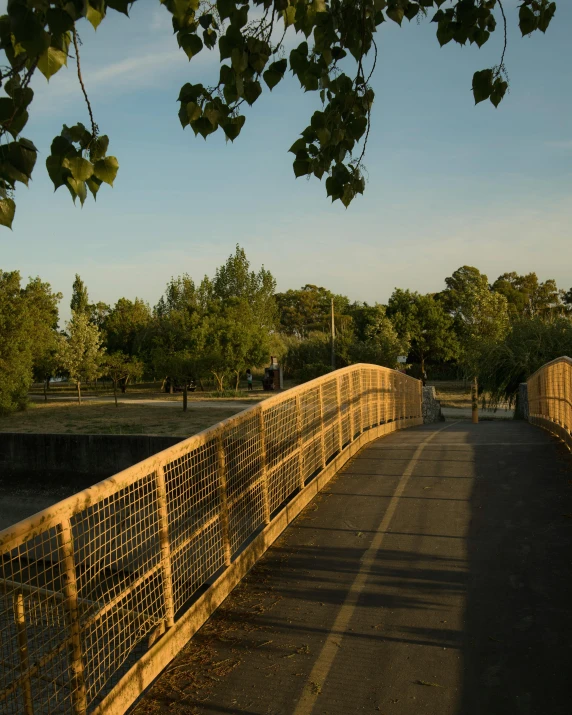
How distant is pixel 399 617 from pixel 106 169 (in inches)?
157

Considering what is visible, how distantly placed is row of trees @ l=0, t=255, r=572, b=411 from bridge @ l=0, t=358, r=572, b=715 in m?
25.4

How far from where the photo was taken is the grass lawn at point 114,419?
116 ft

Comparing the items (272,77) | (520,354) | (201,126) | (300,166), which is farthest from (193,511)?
(520,354)

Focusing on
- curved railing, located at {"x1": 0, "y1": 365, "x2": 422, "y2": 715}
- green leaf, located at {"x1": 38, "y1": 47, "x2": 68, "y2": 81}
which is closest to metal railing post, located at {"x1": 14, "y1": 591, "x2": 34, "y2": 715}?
curved railing, located at {"x1": 0, "y1": 365, "x2": 422, "y2": 715}

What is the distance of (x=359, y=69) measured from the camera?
16.7 feet

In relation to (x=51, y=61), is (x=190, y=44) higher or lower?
higher

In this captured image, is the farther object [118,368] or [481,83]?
[118,368]

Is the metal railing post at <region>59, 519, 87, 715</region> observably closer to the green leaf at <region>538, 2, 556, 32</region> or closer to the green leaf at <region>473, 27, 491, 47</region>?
the green leaf at <region>473, 27, 491, 47</region>

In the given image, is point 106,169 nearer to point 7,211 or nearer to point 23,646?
point 7,211

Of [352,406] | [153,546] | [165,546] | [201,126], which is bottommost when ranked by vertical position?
[153,546]

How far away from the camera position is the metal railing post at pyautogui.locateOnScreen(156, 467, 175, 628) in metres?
4.92

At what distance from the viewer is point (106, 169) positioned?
3410 millimetres

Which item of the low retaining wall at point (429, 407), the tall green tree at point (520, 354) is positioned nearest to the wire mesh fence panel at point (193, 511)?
the low retaining wall at point (429, 407)

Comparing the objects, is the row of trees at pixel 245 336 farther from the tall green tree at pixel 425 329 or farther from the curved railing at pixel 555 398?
the curved railing at pixel 555 398
